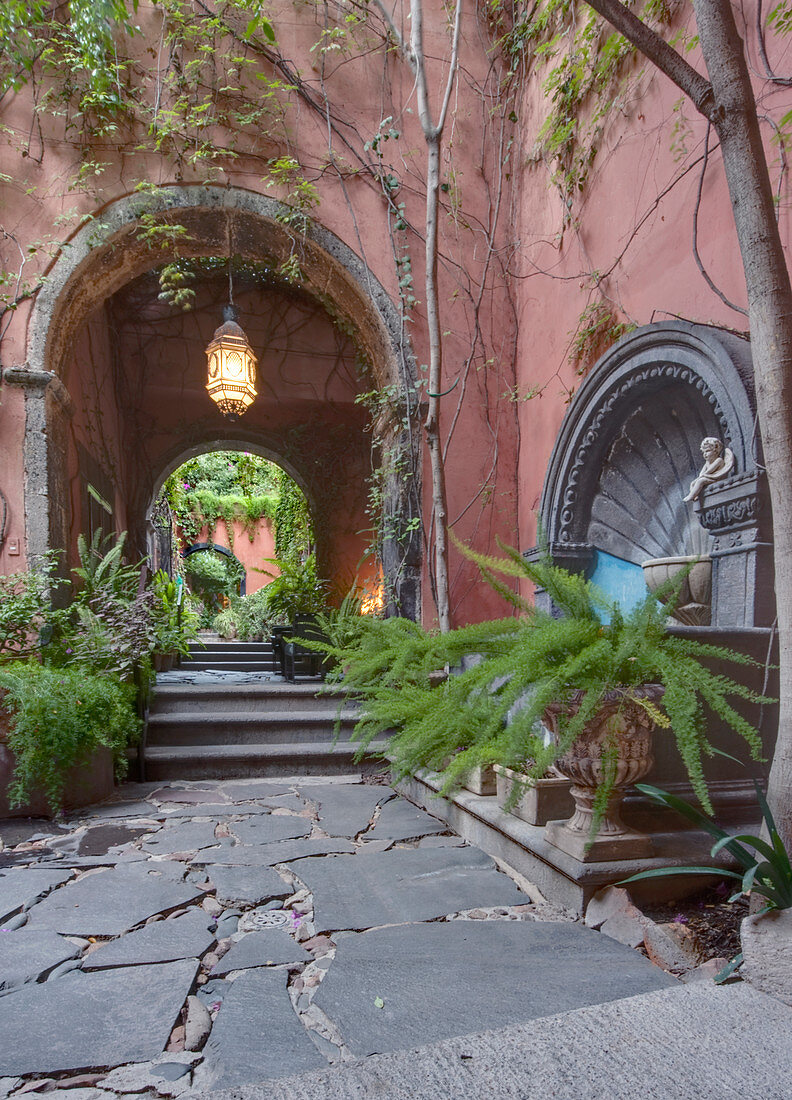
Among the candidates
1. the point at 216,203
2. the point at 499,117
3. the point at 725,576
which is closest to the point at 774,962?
the point at 725,576

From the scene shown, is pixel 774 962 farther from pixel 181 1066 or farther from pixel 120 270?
pixel 120 270

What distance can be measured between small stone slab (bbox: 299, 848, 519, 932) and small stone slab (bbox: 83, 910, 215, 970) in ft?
1.03

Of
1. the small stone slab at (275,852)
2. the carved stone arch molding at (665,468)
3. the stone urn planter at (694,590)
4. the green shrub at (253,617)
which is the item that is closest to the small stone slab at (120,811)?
the small stone slab at (275,852)

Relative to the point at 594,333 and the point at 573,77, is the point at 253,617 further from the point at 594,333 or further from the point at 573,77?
the point at 573,77

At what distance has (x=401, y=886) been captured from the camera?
2053mm

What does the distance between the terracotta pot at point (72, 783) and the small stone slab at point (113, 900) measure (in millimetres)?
864

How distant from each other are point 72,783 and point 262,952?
176cm

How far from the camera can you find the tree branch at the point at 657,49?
5.70 ft

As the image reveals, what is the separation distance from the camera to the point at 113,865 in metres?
2.26

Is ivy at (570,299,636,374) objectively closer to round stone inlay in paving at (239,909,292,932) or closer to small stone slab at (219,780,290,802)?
small stone slab at (219,780,290,802)

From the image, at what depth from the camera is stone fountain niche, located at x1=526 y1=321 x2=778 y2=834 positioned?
206cm

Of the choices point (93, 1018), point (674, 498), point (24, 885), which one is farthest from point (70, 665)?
point (674, 498)

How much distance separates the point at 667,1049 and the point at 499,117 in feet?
17.7

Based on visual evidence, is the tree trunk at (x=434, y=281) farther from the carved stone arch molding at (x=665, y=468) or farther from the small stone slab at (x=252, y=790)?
the small stone slab at (x=252, y=790)
